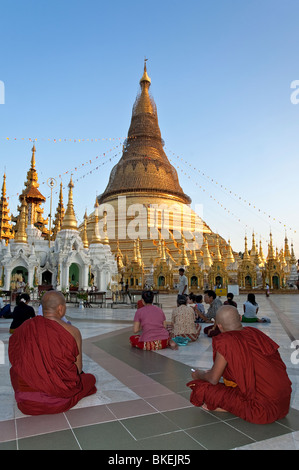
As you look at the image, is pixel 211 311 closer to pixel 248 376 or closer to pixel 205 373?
pixel 205 373

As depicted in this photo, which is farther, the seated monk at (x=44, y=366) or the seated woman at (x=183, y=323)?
the seated woman at (x=183, y=323)

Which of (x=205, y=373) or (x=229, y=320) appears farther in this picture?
(x=205, y=373)

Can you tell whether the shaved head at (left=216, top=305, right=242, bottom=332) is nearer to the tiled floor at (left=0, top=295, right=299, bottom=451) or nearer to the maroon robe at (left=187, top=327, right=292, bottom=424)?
the maroon robe at (left=187, top=327, right=292, bottom=424)

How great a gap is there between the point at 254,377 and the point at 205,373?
0.58 metres

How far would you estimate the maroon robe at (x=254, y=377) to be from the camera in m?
3.18

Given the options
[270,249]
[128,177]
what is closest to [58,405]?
[270,249]

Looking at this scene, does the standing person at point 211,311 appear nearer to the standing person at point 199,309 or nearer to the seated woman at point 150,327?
the standing person at point 199,309

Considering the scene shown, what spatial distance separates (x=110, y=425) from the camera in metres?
3.18

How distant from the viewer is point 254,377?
10.4 ft

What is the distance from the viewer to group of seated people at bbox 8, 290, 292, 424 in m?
3.19

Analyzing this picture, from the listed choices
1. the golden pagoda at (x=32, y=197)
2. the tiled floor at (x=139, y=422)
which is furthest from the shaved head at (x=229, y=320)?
the golden pagoda at (x=32, y=197)

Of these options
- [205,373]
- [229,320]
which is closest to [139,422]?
[205,373]
